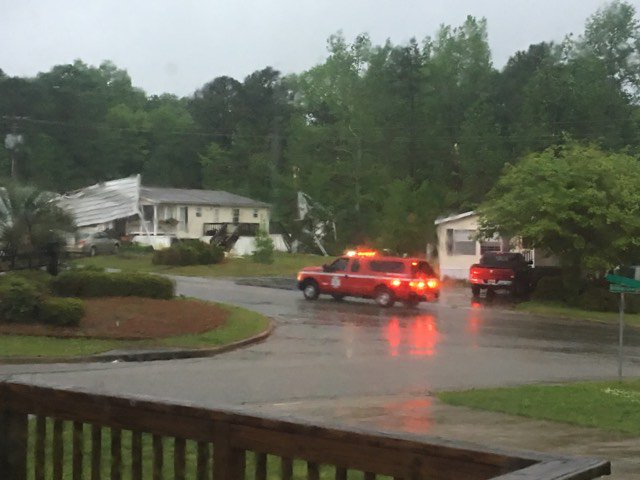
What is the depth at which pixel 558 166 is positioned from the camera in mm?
35938

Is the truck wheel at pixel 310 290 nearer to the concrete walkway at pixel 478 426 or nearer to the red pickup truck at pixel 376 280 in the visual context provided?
the red pickup truck at pixel 376 280

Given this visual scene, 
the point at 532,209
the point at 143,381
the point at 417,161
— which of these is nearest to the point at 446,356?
the point at 143,381

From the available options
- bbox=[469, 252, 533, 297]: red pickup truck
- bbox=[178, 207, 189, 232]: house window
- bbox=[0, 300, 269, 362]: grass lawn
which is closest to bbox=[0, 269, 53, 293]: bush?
bbox=[0, 300, 269, 362]: grass lawn

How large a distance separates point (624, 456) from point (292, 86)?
85.7 metres

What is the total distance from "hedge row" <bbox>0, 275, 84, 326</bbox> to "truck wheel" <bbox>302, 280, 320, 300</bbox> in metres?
13.5

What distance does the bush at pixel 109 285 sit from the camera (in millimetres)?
25047

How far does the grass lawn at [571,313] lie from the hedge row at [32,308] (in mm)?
18350

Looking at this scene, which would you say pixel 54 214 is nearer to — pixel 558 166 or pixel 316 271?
pixel 316 271

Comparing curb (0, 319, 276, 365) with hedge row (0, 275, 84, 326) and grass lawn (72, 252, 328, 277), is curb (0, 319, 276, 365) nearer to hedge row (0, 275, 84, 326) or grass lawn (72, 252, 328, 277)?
hedge row (0, 275, 84, 326)

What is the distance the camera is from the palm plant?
1083 inches

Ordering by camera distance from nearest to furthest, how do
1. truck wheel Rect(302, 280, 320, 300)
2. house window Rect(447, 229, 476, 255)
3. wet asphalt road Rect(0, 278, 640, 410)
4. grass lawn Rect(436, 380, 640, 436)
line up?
1. grass lawn Rect(436, 380, 640, 436)
2. wet asphalt road Rect(0, 278, 640, 410)
3. truck wheel Rect(302, 280, 320, 300)
4. house window Rect(447, 229, 476, 255)

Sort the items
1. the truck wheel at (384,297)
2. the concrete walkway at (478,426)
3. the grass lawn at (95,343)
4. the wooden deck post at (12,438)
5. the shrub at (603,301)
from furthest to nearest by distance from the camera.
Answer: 1. the shrub at (603,301)
2. the truck wheel at (384,297)
3. the grass lawn at (95,343)
4. the concrete walkway at (478,426)
5. the wooden deck post at (12,438)

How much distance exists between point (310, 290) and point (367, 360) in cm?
1496

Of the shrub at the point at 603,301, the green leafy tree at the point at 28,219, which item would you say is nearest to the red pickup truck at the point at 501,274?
the shrub at the point at 603,301
